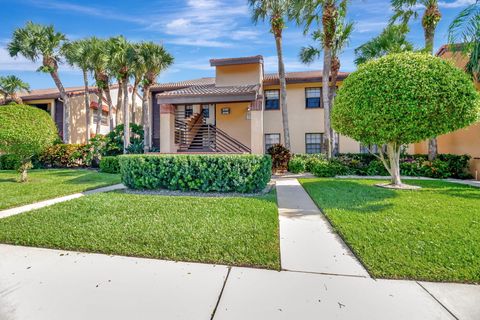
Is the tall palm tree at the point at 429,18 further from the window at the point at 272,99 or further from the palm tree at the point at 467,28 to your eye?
the window at the point at 272,99

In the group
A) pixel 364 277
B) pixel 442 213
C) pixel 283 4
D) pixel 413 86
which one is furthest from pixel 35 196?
pixel 283 4

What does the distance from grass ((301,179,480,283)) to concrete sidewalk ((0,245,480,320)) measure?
1.12 ft

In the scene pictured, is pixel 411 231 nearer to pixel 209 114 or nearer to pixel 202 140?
pixel 202 140

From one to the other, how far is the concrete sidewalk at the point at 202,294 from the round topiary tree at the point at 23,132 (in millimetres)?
9054

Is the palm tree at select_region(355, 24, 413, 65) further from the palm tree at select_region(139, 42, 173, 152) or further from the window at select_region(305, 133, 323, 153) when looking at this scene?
the palm tree at select_region(139, 42, 173, 152)

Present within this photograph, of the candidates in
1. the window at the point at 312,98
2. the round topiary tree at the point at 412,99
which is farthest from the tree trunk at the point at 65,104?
the round topiary tree at the point at 412,99

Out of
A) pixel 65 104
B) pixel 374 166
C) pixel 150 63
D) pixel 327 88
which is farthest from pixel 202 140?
pixel 65 104

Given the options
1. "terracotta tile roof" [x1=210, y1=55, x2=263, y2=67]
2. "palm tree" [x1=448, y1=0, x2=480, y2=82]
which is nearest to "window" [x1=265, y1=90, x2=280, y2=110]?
"terracotta tile roof" [x1=210, y1=55, x2=263, y2=67]

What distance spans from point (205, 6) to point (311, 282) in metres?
9.16

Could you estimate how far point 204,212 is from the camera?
546 cm

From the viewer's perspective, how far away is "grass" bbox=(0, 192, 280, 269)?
3500 millimetres

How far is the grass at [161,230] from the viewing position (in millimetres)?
3500

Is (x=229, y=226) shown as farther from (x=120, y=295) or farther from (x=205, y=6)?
(x=205, y=6)

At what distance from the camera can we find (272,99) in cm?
1803
